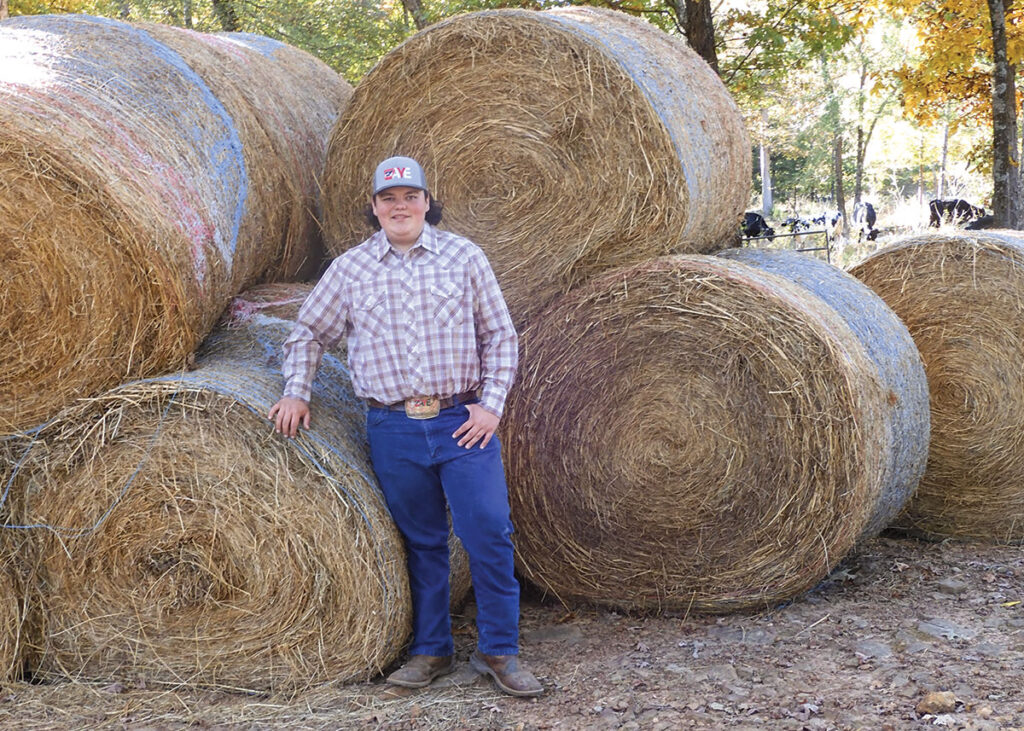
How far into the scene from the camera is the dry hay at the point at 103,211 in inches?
136

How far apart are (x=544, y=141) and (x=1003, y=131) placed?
744cm

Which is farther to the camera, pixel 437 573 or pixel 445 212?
pixel 445 212

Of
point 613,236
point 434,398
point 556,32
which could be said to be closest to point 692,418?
point 613,236

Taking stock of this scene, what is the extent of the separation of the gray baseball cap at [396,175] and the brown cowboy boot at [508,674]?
1.72 metres

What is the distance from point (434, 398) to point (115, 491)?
117 centimetres

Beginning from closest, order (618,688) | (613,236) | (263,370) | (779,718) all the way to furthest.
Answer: (779,718), (618,688), (263,370), (613,236)

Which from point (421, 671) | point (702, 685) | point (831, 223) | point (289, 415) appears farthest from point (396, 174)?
point (831, 223)

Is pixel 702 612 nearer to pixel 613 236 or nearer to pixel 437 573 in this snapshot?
pixel 437 573

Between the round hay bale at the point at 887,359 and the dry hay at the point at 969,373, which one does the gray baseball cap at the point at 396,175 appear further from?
the dry hay at the point at 969,373

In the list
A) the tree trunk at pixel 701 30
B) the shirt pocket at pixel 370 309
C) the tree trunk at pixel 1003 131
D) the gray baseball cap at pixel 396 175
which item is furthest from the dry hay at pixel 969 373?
the tree trunk at pixel 1003 131

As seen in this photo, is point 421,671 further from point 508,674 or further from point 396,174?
point 396,174

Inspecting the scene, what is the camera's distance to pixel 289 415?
11.6 feet

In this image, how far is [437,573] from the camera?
3.77 meters

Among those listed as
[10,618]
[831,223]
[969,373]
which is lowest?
[10,618]
